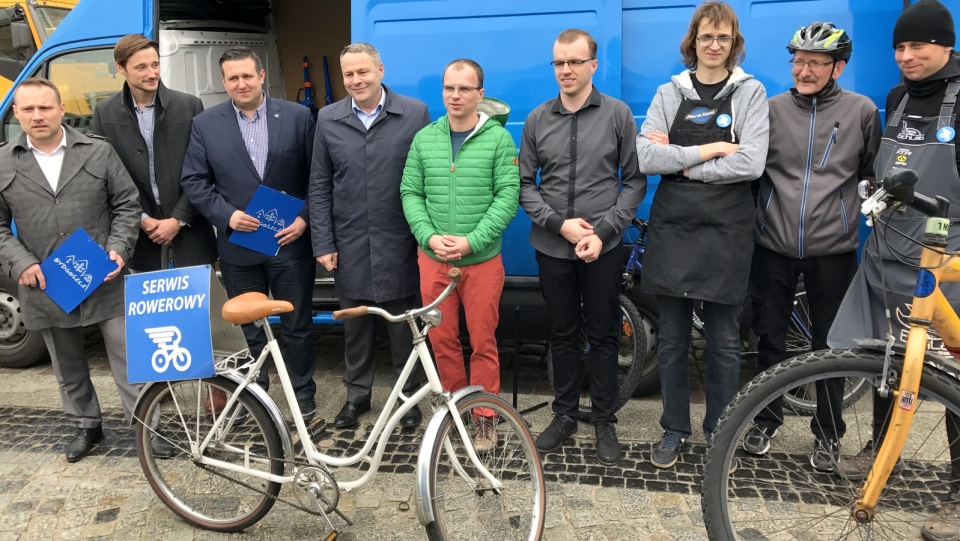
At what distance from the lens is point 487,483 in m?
2.52

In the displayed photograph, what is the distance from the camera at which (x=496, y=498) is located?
8.46 feet

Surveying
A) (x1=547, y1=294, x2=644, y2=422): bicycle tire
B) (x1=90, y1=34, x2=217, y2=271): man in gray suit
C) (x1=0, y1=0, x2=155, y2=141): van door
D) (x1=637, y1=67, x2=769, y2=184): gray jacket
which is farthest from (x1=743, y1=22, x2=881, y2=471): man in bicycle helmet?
(x1=0, y1=0, x2=155, y2=141): van door

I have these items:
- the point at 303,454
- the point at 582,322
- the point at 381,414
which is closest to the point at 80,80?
the point at 303,454

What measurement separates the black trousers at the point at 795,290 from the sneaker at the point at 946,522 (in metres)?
0.46

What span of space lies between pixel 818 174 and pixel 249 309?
235 centimetres

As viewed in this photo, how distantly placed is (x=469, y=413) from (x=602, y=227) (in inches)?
43.5

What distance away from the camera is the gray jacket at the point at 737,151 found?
2965 mm

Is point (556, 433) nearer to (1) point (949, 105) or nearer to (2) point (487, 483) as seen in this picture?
(2) point (487, 483)

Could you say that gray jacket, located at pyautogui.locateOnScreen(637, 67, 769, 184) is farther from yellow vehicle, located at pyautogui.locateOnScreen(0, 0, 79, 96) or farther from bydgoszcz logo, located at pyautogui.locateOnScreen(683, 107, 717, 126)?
yellow vehicle, located at pyautogui.locateOnScreen(0, 0, 79, 96)

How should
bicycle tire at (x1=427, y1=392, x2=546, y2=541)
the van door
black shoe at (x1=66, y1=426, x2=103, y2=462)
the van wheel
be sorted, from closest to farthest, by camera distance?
bicycle tire at (x1=427, y1=392, x2=546, y2=541), black shoe at (x1=66, y1=426, x2=103, y2=462), the van door, the van wheel

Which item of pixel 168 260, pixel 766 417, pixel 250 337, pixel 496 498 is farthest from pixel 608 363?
pixel 168 260

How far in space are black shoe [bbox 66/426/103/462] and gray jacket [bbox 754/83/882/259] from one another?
3459 mm

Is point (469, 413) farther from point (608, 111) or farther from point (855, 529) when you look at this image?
point (608, 111)

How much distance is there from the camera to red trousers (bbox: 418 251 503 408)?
3.46 metres
